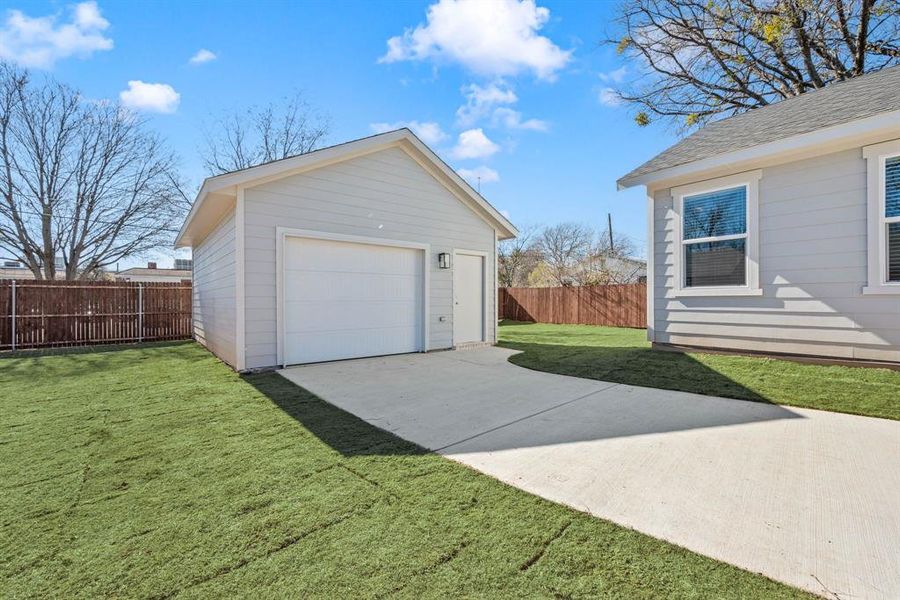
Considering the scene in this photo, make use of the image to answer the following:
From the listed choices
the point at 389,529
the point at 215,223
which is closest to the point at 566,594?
the point at 389,529

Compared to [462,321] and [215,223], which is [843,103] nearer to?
[462,321]

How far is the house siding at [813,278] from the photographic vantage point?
4688 millimetres

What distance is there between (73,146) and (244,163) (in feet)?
20.2

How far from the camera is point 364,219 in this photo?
7074mm

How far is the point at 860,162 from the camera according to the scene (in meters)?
4.71

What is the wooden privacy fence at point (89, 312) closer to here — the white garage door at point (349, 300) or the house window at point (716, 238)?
the white garage door at point (349, 300)

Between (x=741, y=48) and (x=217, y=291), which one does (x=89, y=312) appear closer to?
(x=217, y=291)

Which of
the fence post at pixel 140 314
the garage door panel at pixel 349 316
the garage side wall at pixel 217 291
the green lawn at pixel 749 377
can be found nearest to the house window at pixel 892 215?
the green lawn at pixel 749 377

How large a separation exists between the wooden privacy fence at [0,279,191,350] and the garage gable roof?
6.52 feet

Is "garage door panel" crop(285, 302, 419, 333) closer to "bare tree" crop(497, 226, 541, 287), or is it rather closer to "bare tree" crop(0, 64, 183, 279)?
"bare tree" crop(0, 64, 183, 279)

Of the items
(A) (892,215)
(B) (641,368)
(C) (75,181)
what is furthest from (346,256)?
(C) (75,181)

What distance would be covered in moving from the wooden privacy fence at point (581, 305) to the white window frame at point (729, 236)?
283 inches

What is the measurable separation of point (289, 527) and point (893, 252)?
653 cm

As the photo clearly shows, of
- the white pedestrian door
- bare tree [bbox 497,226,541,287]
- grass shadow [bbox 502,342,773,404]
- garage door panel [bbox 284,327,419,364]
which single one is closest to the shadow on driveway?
grass shadow [bbox 502,342,773,404]
